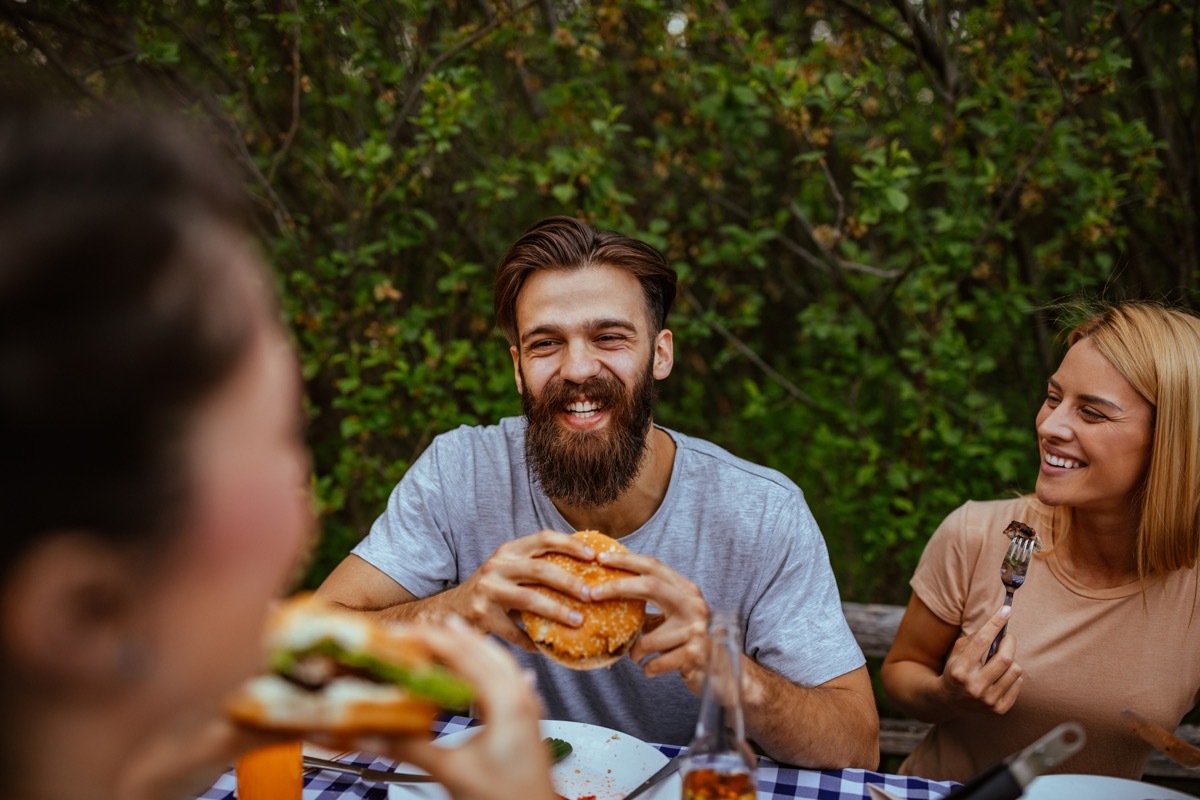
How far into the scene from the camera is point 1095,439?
7.48 ft

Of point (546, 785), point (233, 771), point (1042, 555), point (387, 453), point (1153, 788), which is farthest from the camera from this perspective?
point (387, 453)

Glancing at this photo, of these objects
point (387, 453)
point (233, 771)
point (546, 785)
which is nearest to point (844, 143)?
point (387, 453)

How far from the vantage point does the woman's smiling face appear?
2268 mm

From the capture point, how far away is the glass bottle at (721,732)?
4.02ft

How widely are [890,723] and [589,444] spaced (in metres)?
2.07

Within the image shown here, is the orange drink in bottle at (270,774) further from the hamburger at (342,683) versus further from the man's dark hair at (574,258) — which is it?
the man's dark hair at (574,258)

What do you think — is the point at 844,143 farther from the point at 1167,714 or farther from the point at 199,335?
the point at 199,335

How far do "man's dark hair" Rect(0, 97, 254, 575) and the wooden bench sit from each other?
3.06 m

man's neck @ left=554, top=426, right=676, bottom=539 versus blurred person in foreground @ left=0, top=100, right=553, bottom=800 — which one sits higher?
blurred person in foreground @ left=0, top=100, right=553, bottom=800

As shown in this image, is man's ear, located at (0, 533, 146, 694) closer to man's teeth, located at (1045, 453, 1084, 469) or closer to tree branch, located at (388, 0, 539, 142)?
Result: man's teeth, located at (1045, 453, 1084, 469)

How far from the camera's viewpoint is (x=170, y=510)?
62 cm

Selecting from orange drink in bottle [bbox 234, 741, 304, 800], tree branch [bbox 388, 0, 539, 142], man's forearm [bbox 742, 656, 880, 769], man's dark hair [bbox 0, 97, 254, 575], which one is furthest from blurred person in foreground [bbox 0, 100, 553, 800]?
tree branch [bbox 388, 0, 539, 142]

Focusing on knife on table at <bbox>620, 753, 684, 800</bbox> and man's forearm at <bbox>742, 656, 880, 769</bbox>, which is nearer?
knife on table at <bbox>620, 753, 684, 800</bbox>

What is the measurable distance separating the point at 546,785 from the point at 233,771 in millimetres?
1247
